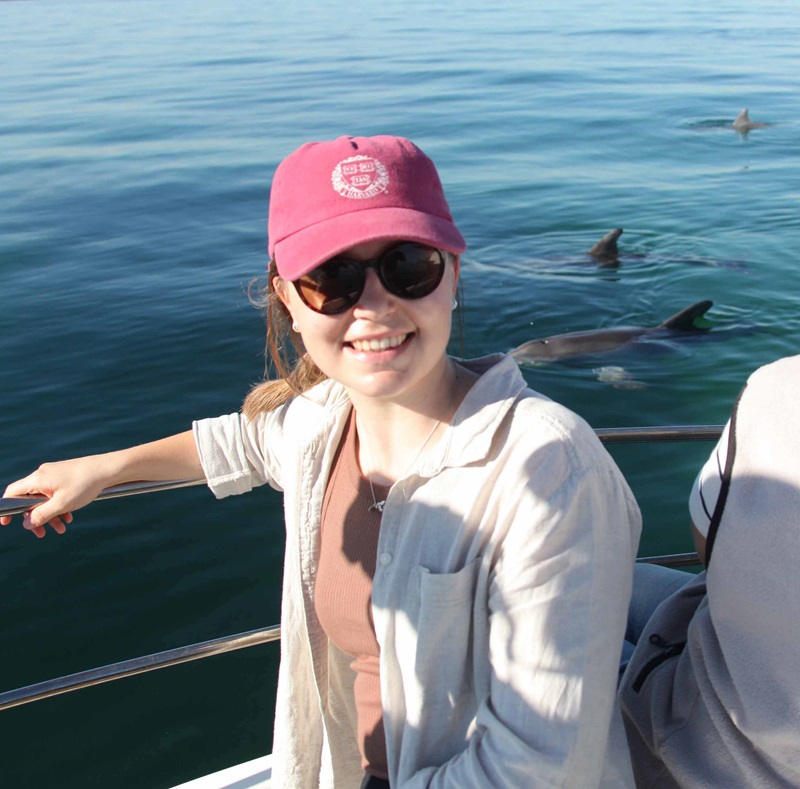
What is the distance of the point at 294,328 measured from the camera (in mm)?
2334

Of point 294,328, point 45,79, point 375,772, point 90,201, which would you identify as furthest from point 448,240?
point 45,79

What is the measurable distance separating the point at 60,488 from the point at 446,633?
1246 millimetres

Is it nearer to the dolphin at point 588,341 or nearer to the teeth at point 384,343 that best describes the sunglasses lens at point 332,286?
the teeth at point 384,343

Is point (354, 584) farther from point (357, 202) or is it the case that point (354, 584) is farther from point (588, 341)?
point (588, 341)

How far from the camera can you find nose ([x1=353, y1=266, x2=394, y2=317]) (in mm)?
1998

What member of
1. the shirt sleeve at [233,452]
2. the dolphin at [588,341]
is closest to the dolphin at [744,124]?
the dolphin at [588,341]

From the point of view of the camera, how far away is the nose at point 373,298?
200cm

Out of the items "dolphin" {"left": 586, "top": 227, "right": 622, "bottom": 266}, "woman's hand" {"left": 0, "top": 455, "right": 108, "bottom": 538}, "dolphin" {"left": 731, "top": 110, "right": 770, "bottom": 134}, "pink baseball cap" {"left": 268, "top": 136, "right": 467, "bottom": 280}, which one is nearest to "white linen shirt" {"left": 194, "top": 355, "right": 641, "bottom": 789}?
"pink baseball cap" {"left": 268, "top": 136, "right": 467, "bottom": 280}

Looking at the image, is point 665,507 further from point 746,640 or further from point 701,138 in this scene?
point 701,138

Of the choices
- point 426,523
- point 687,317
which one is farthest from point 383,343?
point 687,317

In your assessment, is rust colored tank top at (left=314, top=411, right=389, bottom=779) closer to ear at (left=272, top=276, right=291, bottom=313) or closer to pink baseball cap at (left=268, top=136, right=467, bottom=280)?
ear at (left=272, top=276, right=291, bottom=313)

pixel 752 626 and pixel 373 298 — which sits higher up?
pixel 373 298

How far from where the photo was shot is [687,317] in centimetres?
1070

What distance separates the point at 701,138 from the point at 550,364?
1336 cm
